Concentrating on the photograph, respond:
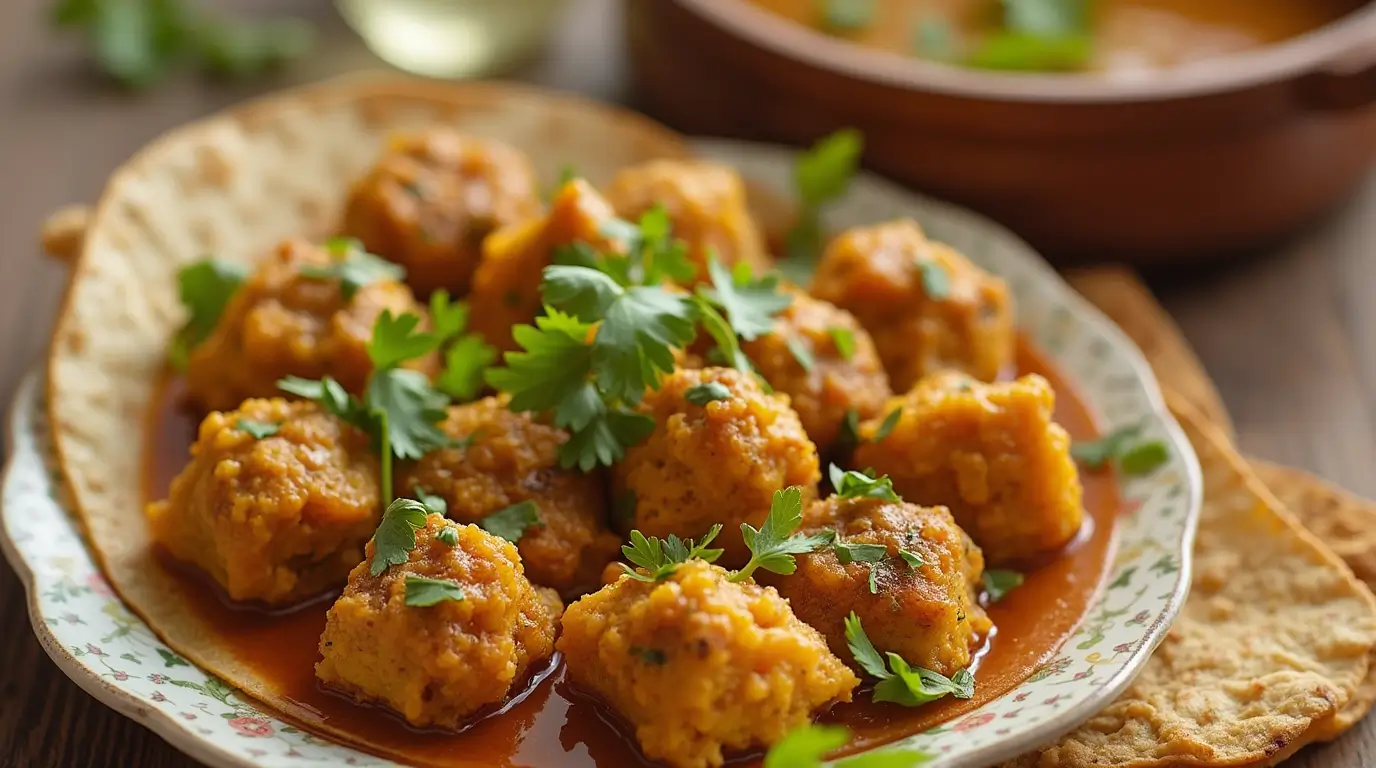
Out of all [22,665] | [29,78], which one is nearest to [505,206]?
[22,665]

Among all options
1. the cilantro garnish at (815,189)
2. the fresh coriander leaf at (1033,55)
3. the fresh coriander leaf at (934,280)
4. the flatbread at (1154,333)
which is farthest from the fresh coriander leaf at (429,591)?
the fresh coriander leaf at (1033,55)

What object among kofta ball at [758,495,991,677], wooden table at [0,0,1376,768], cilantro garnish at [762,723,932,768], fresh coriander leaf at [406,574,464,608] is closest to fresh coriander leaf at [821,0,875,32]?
wooden table at [0,0,1376,768]

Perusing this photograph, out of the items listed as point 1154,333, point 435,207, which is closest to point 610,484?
point 435,207

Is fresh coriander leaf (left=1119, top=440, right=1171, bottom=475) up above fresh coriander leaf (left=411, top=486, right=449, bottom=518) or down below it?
above

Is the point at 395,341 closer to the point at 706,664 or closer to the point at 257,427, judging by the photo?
the point at 257,427

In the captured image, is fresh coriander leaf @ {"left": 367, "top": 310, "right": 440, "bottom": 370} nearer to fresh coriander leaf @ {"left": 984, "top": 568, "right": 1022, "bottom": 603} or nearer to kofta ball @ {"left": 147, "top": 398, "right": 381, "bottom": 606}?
kofta ball @ {"left": 147, "top": 398, "right": 381, "bottom": 606}

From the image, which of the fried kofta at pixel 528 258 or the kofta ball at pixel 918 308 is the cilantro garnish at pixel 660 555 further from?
the kofta ball at pixel 918 308

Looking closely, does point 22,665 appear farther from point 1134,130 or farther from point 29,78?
point 1134,130
